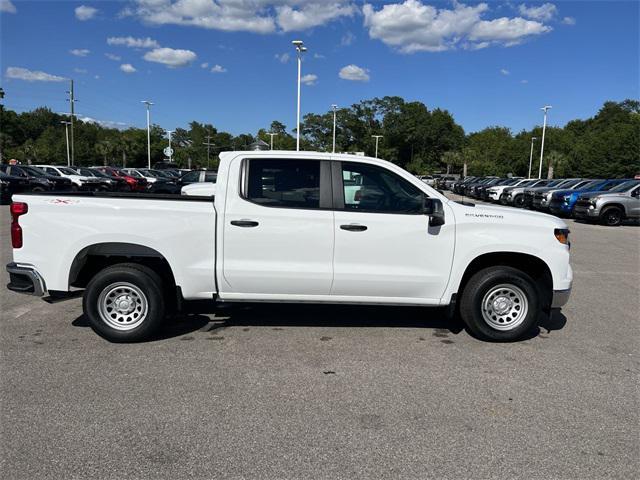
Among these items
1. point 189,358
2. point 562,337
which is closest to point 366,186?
point 189,358

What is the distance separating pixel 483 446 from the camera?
325 centimetres

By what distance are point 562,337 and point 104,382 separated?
15.3ft

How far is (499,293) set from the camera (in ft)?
17.0

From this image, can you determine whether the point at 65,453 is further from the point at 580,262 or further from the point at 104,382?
the point at 580,262

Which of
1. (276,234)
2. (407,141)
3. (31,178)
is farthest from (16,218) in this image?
(407,141)

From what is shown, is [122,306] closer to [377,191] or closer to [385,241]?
[385,241]

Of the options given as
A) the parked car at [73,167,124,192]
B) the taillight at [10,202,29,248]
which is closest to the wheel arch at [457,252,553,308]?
the taillight at [10,202,29,248]

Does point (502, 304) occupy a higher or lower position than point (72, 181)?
lower

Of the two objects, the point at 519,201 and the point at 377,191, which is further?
the point at 519,201

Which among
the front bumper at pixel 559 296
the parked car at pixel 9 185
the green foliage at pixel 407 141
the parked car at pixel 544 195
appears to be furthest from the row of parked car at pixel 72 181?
the green foliage at pixel 407 141

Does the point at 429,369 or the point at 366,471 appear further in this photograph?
the point at 429,369

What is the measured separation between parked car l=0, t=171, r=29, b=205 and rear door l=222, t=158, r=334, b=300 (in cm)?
2055

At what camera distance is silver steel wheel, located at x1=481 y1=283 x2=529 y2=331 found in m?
5.14

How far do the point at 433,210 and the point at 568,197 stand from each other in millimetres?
18595
